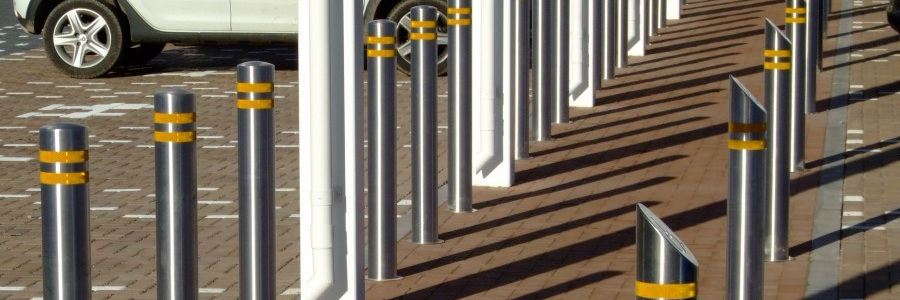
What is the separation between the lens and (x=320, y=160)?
7297 mm

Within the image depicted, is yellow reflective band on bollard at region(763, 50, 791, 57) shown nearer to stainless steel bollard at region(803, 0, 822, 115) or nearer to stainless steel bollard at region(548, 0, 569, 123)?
stainless steel bollard at region(548, 0, 569, 123)

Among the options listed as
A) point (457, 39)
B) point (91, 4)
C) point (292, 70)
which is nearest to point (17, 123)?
point (91, 4)

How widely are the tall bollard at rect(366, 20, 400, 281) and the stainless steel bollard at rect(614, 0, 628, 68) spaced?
29.2 ft

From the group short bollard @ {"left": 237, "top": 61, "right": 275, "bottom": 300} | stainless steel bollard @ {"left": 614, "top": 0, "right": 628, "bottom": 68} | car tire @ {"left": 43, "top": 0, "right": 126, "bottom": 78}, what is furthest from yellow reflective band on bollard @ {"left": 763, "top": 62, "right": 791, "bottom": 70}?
car tire @ {"left": 43, "top": 0, "right": 126, "bottom": 78}

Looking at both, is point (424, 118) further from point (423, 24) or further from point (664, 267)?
Answer: point (664, 267)

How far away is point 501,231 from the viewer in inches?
364

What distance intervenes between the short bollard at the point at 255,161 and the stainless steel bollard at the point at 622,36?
411 inches

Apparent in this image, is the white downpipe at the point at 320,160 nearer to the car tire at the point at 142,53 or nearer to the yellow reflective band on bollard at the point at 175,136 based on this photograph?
the yellow reflective band on bollard at the point at 175,136

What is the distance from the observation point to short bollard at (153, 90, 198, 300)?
5.86m

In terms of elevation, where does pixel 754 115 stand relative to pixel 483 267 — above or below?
above

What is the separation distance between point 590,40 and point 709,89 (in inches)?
52.1

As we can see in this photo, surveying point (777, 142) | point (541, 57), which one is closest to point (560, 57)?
point (541, 57)

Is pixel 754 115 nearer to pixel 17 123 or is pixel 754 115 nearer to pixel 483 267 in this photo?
pixel 483 267

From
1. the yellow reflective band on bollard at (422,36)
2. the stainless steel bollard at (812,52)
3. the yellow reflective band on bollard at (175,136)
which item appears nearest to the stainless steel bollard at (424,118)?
the yellow reflective band on bollard at (422,36)
